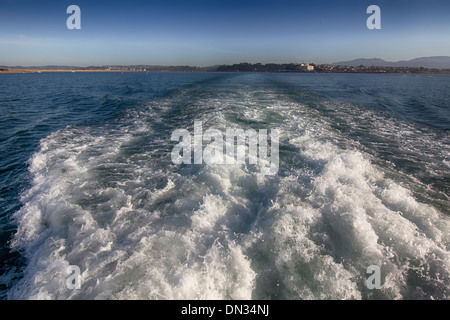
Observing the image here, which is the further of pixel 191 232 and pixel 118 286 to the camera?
pixel 191 232

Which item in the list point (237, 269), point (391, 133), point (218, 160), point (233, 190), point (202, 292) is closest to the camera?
point (202, 292)

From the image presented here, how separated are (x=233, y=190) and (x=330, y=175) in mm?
3201

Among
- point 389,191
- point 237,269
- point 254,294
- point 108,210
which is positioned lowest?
point 254,294

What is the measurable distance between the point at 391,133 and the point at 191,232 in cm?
1267

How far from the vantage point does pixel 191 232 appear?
495 centimetres

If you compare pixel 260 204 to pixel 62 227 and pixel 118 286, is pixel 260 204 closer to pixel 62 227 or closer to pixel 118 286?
pixel 118 286

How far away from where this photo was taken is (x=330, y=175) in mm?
6906

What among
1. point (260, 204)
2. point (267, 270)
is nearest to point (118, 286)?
point (267, 270)

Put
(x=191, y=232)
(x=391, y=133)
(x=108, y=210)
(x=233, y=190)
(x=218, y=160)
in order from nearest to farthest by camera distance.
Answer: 1. (x=191, y=232)
2. (x=108, y=210)
3. (x=233, y=190)
4. (x=218, y=160)
5. (x=391, y=133)

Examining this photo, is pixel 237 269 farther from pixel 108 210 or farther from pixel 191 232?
pixel 108 210

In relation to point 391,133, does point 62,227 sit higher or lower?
lower

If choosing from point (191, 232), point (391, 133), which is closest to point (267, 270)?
point (191, 232)

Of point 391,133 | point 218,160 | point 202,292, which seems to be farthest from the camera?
point 391,133

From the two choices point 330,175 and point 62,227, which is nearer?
point 62,227
